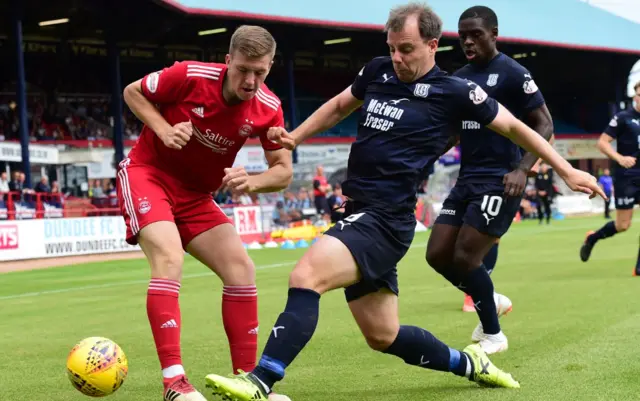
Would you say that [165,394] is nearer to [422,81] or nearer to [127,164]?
[127,164]

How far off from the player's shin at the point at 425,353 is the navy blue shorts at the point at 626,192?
863cm

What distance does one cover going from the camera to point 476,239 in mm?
7930

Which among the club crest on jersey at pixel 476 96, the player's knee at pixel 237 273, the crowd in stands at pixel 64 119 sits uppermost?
the club crest on jersey at pixel 476 96

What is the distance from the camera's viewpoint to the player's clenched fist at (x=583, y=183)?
5328 millimetres

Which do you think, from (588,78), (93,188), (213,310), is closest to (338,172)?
(93,188)

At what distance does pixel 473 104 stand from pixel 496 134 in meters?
2.54

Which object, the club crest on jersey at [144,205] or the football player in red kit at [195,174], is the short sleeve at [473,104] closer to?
the football player in red kit at [195,174]

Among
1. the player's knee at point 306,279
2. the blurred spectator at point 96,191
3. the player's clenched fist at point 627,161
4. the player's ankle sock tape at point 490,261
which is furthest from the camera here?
the blurred spectator at point 96,191

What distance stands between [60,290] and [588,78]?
53182mm

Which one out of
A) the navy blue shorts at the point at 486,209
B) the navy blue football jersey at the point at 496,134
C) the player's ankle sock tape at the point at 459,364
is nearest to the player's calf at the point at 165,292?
the player's ankle sock tape at the point at 459,364

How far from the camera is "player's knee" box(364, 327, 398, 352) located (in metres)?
5.77

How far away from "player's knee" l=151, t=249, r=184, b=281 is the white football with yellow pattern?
552 millimetres

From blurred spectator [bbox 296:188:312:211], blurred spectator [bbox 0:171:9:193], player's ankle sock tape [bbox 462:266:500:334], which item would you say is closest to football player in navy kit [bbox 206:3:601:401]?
player's ankle sock tape [bbox 462:266:500:334]

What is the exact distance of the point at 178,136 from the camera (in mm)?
5941
